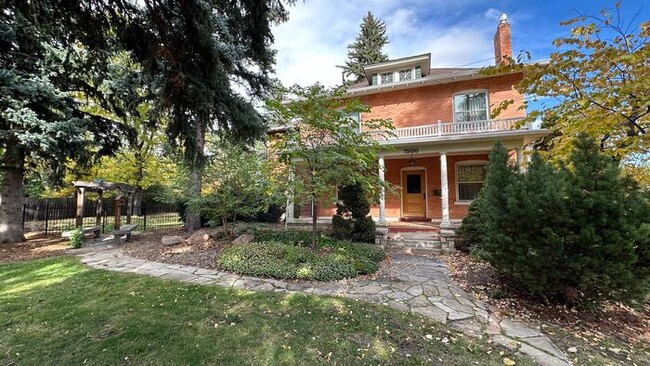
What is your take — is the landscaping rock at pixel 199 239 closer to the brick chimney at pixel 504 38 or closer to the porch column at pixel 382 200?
the porch column at pixel 382 200

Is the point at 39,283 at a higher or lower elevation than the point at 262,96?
lower

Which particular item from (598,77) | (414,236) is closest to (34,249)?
(414,236)

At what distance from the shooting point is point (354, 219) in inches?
315

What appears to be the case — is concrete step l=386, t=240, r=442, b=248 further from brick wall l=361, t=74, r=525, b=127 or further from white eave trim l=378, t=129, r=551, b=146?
brick wall l=361, t=74, r=525, b=127

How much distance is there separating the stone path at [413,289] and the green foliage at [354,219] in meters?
1.21

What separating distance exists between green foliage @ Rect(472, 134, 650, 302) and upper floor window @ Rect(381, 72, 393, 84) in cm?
1016

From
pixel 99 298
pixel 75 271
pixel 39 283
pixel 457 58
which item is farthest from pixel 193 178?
pixel 457 58

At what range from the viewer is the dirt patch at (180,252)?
623cm

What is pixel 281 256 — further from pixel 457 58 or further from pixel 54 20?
pixel 457 58

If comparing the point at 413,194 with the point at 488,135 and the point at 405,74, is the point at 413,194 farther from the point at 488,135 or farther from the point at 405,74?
the point at 405,74

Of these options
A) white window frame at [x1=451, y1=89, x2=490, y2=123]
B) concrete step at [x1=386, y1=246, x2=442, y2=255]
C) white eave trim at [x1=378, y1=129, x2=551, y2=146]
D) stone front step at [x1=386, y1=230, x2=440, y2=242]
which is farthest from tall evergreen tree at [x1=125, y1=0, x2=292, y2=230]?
white window frame at [x1=451, y1=89, x2=490, y2=123]

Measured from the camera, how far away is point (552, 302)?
3873mm

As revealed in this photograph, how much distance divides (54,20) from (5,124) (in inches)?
330

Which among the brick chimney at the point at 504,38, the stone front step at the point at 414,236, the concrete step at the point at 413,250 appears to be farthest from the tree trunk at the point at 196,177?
the brick chimney at the point at 504,38
